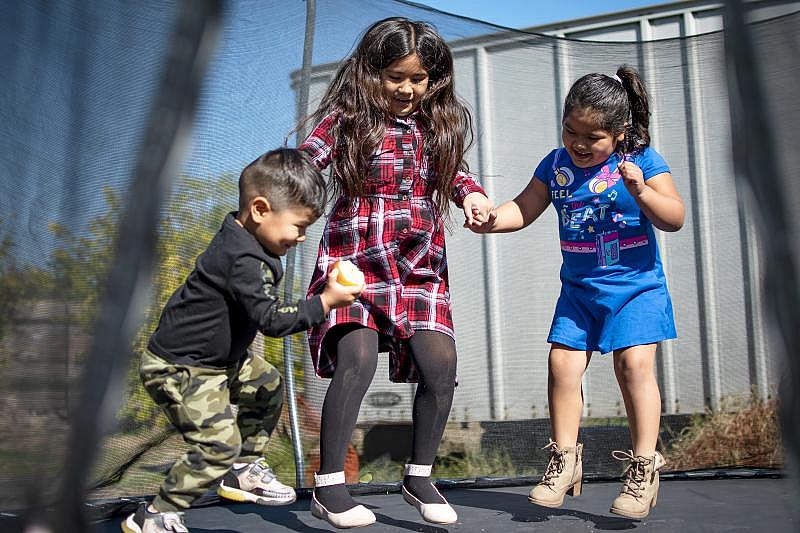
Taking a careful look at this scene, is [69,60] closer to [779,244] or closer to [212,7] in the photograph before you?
[212,7]

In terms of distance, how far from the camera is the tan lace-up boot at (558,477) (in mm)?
1923

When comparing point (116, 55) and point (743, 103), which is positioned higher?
point (116, 55)

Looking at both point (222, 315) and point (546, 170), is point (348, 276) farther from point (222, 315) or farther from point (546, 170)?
point (546, 170)

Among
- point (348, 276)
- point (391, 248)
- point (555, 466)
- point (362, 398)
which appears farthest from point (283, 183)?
point (555, 466)

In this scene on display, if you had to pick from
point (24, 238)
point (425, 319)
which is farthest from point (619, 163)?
point (24, 238)

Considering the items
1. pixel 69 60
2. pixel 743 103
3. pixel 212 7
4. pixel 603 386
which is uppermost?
pixel 69 60

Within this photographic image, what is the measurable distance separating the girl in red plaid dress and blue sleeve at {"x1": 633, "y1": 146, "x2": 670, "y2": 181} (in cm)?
38

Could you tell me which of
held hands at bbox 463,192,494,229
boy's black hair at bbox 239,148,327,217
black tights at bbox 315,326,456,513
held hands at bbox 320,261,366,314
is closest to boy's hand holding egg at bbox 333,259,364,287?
held hands at bbox 320,261,366,314

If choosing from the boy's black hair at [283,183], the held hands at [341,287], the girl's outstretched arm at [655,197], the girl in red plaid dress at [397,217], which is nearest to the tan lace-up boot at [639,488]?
the girl in red plaid dress at [397,217]

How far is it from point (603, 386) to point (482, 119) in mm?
910

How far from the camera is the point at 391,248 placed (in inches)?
73.6

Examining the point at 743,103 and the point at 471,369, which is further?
the point at 471,369

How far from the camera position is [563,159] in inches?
84.6

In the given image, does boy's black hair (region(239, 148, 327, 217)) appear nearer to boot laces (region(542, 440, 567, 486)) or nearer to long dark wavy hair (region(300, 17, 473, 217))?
long dark wavy hair (region(300, 17, 473, 217))
